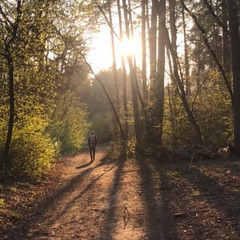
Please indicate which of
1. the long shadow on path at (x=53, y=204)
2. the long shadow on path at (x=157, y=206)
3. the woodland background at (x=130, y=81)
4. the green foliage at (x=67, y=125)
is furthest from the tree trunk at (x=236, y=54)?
the green foliage at (x=67, y=125)

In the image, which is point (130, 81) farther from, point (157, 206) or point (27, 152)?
point (157, 206)

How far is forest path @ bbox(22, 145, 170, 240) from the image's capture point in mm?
5896

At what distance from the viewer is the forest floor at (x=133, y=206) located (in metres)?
5.66

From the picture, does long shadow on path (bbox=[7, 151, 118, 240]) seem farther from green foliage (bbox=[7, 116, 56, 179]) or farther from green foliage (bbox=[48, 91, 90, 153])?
green foliage (bbox=[48, 91, 90, 153])

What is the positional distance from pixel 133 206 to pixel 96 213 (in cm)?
84

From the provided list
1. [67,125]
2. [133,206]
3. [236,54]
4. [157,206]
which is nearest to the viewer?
[157,206]

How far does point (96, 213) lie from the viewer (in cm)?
721

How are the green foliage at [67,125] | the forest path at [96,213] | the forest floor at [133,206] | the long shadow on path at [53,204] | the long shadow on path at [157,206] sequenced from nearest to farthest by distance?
the long shadow on path at [157,206] → the forest floor at [133,206] → the forest path at [96,213] → the long shadow on path at [53,204] → the green foliage at [67,125]

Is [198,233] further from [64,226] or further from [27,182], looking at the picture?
[27,182]

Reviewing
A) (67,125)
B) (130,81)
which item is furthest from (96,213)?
(67,125)

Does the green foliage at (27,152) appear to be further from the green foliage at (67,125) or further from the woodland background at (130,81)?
the green foliage at (67,125)

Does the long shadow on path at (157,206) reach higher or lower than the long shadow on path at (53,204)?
higher

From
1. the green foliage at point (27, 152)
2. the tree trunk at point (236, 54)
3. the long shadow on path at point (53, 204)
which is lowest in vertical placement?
the long shadow on path at point (53, 204)

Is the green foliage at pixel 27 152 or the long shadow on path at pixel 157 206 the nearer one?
the long shadow on path at pixel 157 206
